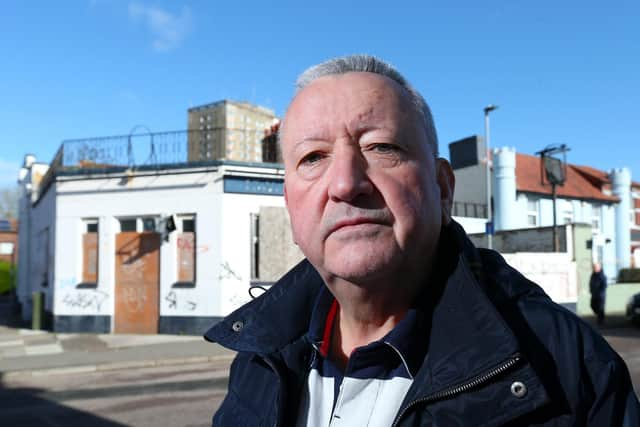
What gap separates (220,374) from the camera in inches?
373

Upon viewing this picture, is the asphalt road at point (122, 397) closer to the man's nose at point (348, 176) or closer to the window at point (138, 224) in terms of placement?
the window at point (138, 224)

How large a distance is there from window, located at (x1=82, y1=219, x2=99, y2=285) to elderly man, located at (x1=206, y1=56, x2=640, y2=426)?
47.8 ft

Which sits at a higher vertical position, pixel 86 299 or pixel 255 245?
pixel 255 245

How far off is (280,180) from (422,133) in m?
13.5

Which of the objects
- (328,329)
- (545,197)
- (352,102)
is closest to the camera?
(352,102)

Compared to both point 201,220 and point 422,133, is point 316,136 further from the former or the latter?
point 201,220

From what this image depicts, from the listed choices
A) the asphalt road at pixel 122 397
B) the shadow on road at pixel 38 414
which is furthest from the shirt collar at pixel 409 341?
the shadow on road at pixel 38 414

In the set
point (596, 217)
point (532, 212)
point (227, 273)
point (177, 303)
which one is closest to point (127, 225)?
point (177, 303)

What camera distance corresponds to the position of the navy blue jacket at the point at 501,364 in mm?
1095

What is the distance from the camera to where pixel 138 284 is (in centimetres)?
1445

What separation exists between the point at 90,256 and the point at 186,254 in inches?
119

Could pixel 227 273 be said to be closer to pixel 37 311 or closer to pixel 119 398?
pixel 119 398

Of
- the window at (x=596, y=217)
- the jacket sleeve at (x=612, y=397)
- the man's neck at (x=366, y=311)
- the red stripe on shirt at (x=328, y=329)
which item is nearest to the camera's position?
the jacket sleeve at (x=612, y=397)

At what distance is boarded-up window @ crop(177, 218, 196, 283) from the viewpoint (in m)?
14.2
